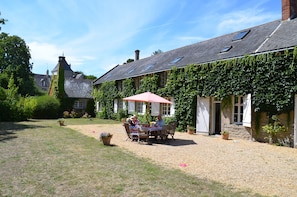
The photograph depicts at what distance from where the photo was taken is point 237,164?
761 centimetres

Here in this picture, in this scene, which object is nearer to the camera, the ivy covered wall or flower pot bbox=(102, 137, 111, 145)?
flower pot bbox=(102, 137, 111, 145)

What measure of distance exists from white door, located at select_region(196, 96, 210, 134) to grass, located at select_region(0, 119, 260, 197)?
7.73 metres

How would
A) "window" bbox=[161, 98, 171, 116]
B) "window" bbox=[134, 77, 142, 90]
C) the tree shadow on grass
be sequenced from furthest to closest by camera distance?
"window" bbox=[134, 77, 142, 90]
"window" bbox=[161, 98, 171, 116]
the tree shadow on grass

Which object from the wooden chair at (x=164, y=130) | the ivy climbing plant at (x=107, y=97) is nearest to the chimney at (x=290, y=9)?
the wooden chair at (x=164, y=130)

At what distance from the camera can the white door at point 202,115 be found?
15031 millimetres

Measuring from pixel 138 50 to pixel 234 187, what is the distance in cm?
2803

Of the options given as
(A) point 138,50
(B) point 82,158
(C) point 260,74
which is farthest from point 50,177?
(A) point 138,50

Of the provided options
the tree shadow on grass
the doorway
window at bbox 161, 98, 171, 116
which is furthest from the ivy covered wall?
the tree shadow on grass

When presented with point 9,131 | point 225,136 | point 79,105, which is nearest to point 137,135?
point 225,136

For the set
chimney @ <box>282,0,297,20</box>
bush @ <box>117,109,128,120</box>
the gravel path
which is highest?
chimney @ <box>282,0,297,20</box>

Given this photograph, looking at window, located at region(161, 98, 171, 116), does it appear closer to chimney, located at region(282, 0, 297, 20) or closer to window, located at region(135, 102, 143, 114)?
window, located at region(135, 102, 143, 114)

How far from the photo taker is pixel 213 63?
1451cm

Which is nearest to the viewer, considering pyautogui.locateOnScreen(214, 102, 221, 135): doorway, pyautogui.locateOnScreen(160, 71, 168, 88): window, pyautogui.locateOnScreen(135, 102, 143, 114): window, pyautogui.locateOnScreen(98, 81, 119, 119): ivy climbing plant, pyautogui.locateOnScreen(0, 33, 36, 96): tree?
pyautogui.locateOnScreen(214, 102, 221, 135): doorway

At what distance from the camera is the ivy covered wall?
11.3 metres
